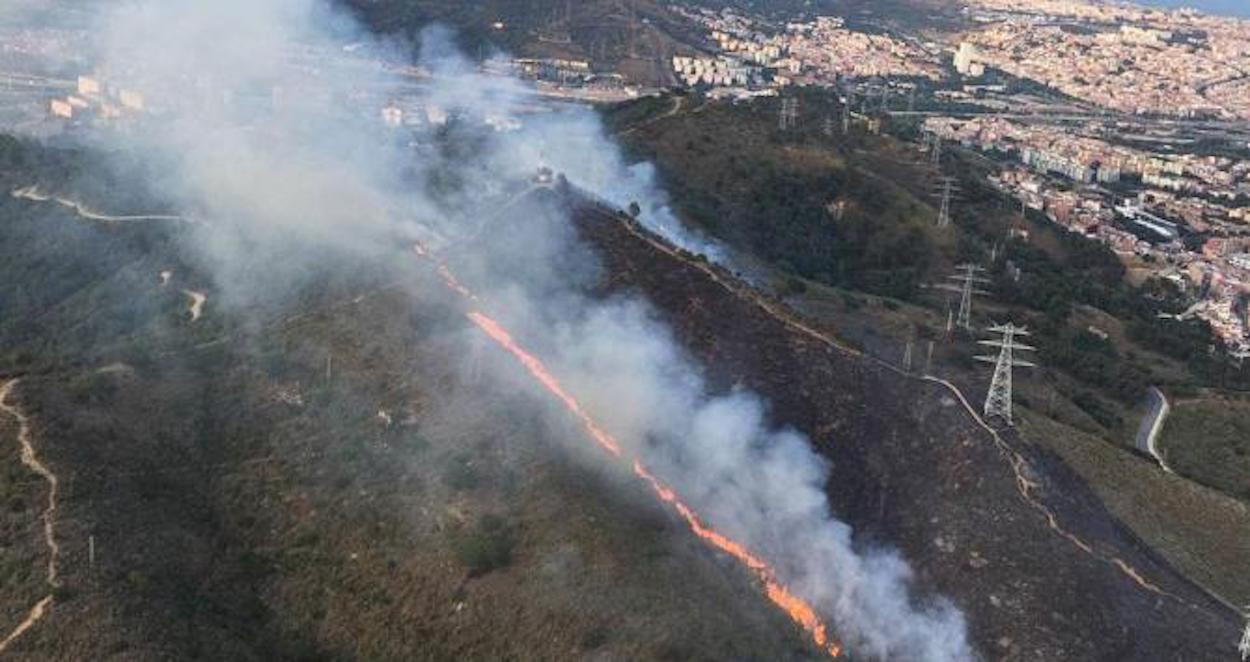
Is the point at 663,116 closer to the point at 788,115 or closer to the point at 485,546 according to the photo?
the point at 788,115

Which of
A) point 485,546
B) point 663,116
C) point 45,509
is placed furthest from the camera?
point 663,116

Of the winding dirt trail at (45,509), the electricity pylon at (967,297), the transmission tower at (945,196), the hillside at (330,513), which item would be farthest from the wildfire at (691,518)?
the transmission tower at (945,196)

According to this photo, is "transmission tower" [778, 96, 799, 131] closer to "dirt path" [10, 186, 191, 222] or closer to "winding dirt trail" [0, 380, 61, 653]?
"dirt path" [10, 186, 191, 222]

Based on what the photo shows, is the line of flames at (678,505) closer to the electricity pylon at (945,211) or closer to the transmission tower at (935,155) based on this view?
the electricity pylon at (945,211)

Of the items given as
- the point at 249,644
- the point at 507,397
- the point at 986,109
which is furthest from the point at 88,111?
the point at 986,109

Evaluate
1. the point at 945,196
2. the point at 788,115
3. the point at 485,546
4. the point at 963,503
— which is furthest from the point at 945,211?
the point at 485,546

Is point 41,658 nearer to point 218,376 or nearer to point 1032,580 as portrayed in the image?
point 218,376
